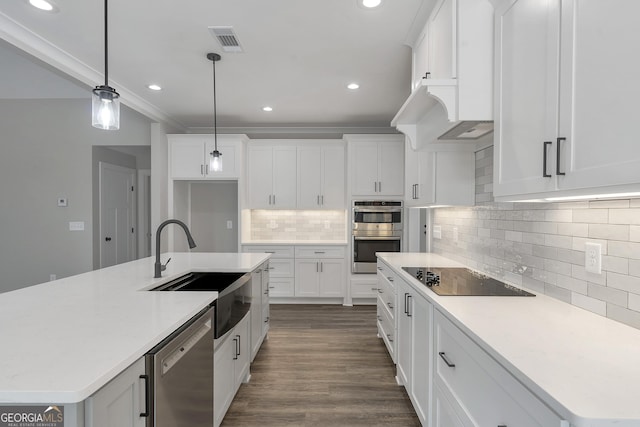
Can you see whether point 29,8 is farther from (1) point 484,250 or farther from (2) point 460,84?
(1) point 484,250

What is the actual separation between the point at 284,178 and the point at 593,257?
3.97m

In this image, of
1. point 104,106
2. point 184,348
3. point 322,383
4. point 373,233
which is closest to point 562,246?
point 184,348

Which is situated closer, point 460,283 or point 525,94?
point 525,94

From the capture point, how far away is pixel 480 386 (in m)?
1.17

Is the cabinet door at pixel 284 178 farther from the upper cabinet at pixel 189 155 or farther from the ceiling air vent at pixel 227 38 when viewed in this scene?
the ceiling air vent at pixel 227 38

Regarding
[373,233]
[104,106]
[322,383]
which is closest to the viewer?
[104,106]

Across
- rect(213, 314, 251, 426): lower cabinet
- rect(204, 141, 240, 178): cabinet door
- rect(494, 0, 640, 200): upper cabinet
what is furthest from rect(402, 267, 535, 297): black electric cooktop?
rect(204, 141, 240, 178): cabinet door

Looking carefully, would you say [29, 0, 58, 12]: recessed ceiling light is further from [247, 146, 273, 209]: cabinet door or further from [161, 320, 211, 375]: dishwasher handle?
[247, 146, 273, 209]: cabinet door

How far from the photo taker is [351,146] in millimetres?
4688

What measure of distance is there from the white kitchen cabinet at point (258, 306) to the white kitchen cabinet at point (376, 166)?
6.89 feet

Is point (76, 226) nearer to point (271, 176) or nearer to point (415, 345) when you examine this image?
point (271, 176)

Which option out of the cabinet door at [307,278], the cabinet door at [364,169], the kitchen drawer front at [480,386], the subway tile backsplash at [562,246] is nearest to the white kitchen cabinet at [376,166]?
the cabinet door at [364,169]

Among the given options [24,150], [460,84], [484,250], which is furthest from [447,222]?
[24,150]

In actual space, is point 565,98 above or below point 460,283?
above
